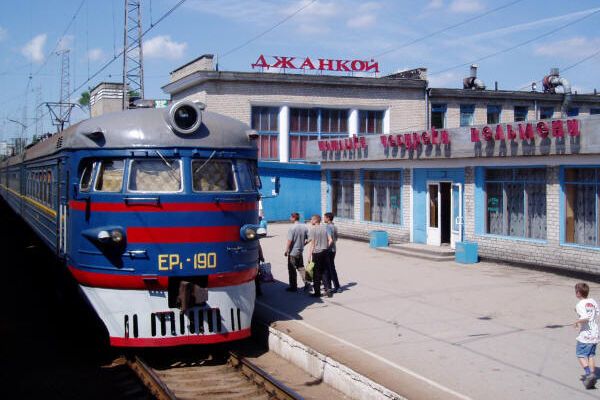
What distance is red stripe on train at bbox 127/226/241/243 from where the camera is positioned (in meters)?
8.21

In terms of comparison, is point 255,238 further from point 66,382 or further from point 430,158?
point 430,158

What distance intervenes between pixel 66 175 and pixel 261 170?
809 inches

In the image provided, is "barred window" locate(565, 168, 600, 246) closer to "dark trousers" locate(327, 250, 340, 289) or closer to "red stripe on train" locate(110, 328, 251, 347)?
"dark trousers" locate(327, 250, 340, 289)

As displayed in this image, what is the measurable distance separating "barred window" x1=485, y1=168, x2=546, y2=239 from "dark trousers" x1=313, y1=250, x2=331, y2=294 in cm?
600

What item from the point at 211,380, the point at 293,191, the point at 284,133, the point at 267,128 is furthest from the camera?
the point at 284,133

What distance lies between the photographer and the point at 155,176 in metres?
8.44

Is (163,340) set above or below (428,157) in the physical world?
below

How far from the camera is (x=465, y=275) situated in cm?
1512

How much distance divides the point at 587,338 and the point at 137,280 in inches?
206

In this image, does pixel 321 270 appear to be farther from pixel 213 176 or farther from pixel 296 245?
pixel 213 176

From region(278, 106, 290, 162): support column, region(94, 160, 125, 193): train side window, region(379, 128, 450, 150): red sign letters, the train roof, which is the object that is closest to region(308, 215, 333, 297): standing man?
the train roof

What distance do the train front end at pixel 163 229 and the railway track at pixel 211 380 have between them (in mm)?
470

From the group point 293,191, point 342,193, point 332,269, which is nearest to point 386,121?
point 293,191

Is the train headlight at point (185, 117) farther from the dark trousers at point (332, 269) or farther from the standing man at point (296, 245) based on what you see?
the dark trousers at point (332, 269)
